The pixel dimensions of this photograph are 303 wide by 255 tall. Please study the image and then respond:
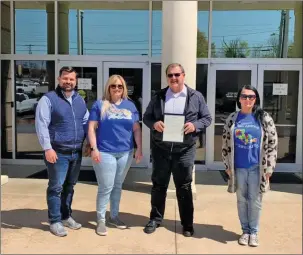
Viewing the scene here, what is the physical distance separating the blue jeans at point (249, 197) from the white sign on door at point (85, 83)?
4.76 meters

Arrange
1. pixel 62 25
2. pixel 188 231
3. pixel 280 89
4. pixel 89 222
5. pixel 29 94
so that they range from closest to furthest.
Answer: pixel 188 231 < pixel 89 222 < pixel 280 89 < pixel 62 25 < pixel 29 94

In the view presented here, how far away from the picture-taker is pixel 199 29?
7.91 metres

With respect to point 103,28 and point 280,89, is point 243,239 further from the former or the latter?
point 103,28

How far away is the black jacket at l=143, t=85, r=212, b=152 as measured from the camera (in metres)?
4.15

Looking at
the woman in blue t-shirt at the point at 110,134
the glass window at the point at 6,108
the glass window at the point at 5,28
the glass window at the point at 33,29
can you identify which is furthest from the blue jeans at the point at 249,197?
the glass window at the point at 5,28

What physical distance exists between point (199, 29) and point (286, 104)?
2.27 metres

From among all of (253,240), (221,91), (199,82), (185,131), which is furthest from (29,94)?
(253,240)

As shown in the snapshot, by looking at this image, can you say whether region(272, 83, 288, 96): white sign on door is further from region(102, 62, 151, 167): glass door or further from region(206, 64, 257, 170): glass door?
region(102, 62, 151, 167): glass door

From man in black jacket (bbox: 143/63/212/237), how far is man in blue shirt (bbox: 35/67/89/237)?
0.78m

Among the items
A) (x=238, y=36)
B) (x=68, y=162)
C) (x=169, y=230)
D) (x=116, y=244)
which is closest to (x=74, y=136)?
(x=68, y=162)

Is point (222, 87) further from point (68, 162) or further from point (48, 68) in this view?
point (68, 162)

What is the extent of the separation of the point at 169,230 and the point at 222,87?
13.5ft

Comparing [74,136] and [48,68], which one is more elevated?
[48,68]

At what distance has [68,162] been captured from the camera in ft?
14.1
